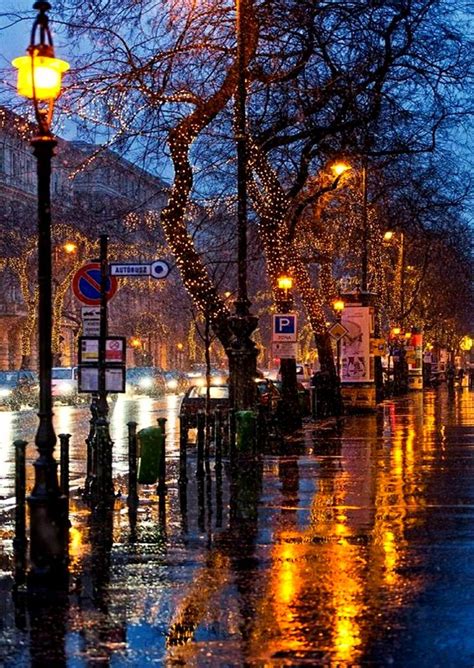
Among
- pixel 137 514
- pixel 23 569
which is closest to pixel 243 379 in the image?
pixel 137 514

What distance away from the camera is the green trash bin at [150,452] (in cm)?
1730

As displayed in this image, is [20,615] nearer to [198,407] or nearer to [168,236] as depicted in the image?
[168,236]

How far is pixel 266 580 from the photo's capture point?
10984 mm

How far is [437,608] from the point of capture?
9.66 m

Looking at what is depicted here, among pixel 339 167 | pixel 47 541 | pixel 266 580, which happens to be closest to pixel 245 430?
pixel 266 580

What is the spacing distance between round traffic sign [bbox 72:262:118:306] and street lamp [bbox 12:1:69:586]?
6.68 metres

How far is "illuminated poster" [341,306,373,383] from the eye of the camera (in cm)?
4638

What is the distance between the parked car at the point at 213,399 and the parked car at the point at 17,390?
50.8 feet

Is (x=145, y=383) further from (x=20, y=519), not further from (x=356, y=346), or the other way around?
(x=20, y=519)

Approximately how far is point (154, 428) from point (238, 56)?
8800mm

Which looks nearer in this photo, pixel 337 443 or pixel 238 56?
pixel 238 56

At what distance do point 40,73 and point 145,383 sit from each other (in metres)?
58.8

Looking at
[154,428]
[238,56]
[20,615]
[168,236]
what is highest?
[238,56]

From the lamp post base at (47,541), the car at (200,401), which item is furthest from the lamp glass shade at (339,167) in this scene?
the lamp post base at (47,541)
